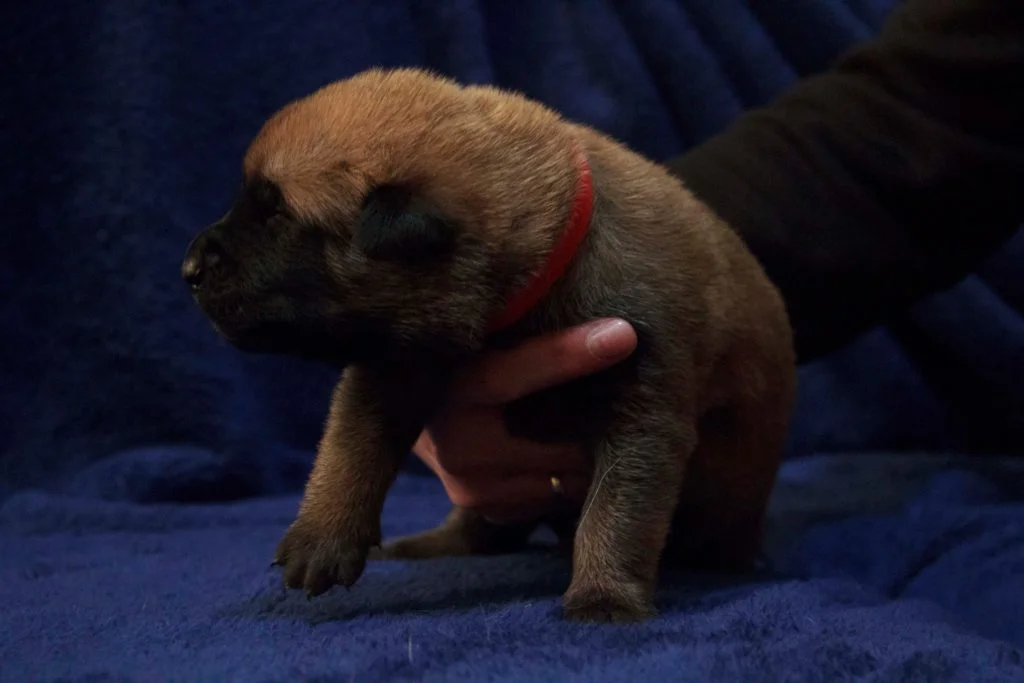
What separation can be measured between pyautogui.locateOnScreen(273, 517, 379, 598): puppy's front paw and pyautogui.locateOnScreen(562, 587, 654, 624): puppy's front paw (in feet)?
1.34

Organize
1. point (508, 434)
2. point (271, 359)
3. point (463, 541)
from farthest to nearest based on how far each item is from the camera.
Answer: point (271, 359) → point (463, 541) → point (508, 434)

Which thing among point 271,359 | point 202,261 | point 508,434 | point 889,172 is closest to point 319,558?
point 508,434

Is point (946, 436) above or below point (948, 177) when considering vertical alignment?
below

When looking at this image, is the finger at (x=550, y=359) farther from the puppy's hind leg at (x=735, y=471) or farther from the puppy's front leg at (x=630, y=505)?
the puppy's hind leg at (x=735, y=471)

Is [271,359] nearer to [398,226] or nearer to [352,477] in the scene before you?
[352,477]

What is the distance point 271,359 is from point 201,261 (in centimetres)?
177

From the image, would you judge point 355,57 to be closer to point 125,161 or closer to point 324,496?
point 125,161

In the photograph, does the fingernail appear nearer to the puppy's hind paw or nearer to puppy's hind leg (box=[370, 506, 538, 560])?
the puppy's hind paw

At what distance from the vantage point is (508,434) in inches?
78.0

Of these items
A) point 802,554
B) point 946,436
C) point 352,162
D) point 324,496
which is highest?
point 352,162

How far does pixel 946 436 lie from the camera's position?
3541 millimetres

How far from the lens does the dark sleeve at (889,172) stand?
8.69ft

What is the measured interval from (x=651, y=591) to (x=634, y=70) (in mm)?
2309

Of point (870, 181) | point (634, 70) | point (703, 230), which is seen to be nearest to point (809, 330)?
point (870, 181)
